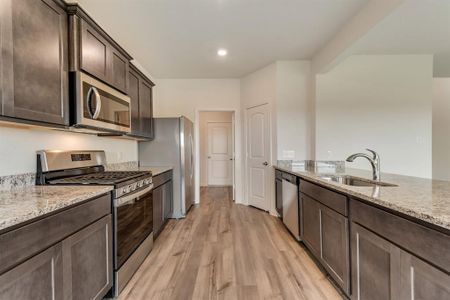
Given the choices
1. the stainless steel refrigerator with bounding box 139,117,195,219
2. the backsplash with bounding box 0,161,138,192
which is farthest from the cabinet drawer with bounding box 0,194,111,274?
the stainless steel refrigerator with bounding box 139,117,195,219

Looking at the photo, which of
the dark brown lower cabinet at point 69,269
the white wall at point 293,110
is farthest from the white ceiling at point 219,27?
the dark brown lower cabinet at point 69,269

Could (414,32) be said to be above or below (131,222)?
above

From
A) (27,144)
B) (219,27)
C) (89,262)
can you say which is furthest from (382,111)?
(27,144)

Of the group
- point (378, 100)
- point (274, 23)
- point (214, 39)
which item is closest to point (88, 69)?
point (214, 39)

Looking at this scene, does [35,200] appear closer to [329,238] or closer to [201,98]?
[329,238]

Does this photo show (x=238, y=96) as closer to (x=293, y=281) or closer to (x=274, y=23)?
(x=274, y=23)

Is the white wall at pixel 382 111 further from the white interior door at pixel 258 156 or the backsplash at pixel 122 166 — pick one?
the backsplash at pixel 122 166

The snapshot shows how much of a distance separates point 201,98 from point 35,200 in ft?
12.8

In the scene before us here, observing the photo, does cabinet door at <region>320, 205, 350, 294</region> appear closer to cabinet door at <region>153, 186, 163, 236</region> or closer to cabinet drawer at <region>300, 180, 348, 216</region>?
cabinet drawer at <region>300, 180, 348, 216</region>

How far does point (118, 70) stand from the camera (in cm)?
248

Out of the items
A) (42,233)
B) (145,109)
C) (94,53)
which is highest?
(94,53)

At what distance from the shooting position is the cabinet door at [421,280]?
37.3 inches

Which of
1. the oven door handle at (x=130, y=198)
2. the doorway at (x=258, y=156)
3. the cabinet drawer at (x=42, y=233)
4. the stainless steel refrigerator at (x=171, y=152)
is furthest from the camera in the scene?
the doorway at (x=258, y=156)

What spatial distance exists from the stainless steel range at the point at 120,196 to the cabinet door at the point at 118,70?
0.77 meters
